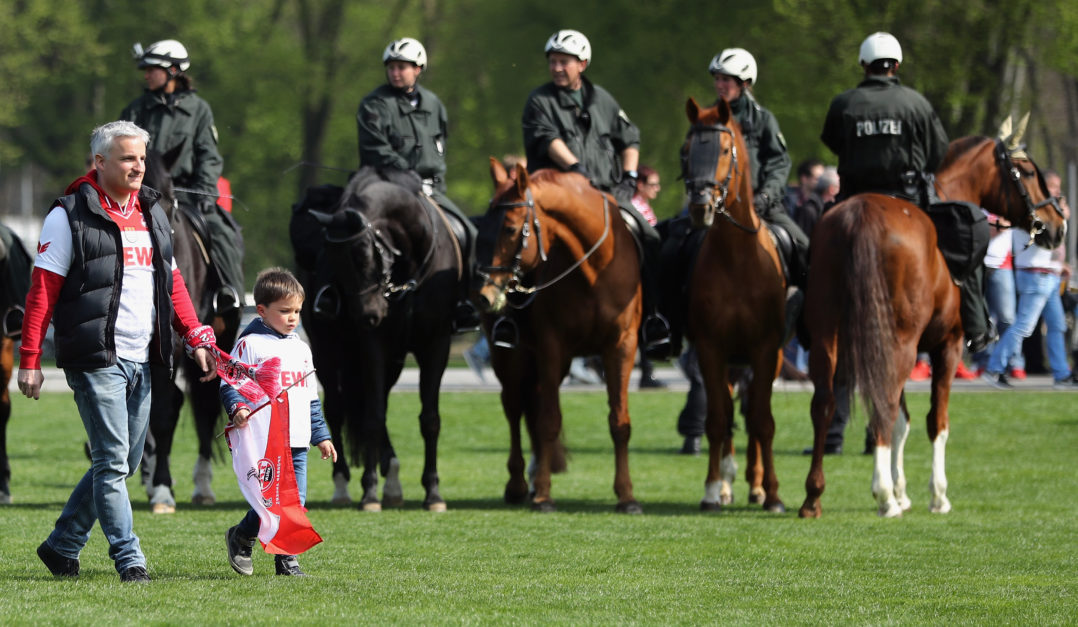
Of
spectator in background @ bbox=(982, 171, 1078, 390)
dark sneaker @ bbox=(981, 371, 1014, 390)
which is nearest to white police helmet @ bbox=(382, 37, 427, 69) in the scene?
spectator in background @ bbox=(982, 171, 1078, 390)

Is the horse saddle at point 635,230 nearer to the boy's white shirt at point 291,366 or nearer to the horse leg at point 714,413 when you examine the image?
the horse leg at point 714,413

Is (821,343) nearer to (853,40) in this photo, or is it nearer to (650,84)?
(853,40)

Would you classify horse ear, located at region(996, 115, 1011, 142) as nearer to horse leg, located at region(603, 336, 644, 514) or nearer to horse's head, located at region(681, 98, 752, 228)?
horse's head, located at region(681, 98, 752, 228)

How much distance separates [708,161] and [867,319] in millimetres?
1477

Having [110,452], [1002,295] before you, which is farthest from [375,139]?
[1002,295]

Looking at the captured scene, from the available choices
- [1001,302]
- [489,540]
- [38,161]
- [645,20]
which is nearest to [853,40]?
[645,20]

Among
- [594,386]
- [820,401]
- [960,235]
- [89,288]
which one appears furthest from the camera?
[594,386]

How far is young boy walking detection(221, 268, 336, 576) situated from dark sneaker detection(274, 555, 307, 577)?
21 cm

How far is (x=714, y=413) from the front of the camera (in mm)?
12195

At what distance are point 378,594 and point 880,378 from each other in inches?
171

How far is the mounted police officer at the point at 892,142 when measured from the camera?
1208 centimetres

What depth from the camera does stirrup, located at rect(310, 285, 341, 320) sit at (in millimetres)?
12062

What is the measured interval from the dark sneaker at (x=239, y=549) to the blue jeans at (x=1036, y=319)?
1484cm

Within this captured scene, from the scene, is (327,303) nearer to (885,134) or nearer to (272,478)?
(272,478)
